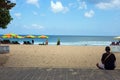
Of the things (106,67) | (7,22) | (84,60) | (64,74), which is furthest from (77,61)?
(64,74)

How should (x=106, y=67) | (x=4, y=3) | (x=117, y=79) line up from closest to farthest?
1. (x=117, y=79)
2. (x=106, y=67)
3. (x=4, y=3)

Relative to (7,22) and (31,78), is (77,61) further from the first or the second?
(31,78)

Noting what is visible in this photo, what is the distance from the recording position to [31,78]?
866 cm

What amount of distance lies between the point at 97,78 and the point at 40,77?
4.74 ft

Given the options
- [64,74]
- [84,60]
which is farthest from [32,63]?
[64,74]

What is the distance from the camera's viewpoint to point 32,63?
73.5ft

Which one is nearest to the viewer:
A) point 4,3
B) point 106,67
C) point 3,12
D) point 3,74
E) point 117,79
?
point 117,79

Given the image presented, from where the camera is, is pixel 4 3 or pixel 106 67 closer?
pixel 106 67

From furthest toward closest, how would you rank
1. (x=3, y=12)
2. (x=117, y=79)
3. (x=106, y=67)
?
1. (x=3, y=12)
2. (x=106, y=67)
3. (x=117, y=79)

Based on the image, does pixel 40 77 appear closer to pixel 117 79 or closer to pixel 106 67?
pixel 117 79

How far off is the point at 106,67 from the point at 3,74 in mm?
3455

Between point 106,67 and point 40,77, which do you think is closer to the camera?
point 40,77

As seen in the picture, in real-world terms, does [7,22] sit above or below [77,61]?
above

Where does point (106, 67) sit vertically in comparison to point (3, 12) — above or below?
below
